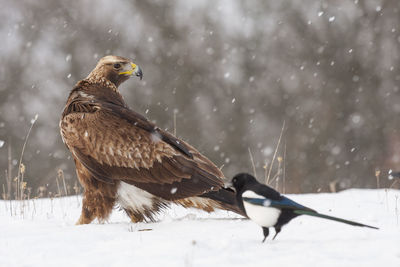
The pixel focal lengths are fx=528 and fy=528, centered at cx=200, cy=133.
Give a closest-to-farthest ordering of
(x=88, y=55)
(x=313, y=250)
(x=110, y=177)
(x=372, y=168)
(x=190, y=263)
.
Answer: (x=190, y=263), (x=313, y=250), (x=110, y=177), (x=372, y=168), (x=88, y=55)

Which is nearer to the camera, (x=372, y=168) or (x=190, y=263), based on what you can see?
(x=190, y=263)

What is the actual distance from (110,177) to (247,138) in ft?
44.3

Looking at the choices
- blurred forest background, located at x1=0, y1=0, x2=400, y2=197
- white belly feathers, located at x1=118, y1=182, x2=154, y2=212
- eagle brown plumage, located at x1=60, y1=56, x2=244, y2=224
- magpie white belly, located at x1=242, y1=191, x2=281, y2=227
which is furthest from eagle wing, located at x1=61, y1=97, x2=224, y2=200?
blurred forest background, located at x1=0, y1=0, x2=400, y2=197

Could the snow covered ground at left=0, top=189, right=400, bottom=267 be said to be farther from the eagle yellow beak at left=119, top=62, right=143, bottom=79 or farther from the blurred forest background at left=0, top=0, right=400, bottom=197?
the blurred forest background at left=0, top=0, right=400, bottom=197

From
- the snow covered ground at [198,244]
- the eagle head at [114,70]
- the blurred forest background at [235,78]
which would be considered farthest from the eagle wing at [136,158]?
the blurred forest background at [235,78]

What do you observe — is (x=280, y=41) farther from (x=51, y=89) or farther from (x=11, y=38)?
(x=11, y=38)

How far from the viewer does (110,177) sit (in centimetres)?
538

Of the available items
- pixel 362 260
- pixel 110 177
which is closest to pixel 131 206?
pixel 110 177

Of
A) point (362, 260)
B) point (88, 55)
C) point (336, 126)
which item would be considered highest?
point (88, 55)

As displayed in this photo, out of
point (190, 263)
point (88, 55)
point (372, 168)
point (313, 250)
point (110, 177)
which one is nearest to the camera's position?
point (190, 263)

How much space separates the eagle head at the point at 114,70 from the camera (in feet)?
20.9

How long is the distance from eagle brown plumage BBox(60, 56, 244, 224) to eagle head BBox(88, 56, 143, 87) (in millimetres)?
855

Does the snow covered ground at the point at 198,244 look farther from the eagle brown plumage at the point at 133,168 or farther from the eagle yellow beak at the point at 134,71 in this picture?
the eagle yellow beak at the point at 134,71

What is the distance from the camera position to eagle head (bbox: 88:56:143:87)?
20.9 ft
